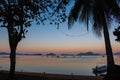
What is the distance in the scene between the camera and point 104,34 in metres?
30.9

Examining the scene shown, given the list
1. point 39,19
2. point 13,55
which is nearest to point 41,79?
point 13,55

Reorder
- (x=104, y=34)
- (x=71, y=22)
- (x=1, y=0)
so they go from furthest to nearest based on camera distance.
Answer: (x=71, y=22) < (x=104, y=34) < (x=1, y=0)

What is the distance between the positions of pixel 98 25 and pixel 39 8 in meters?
7.03

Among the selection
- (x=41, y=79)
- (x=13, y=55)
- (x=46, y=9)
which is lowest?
(x=41, y=79)

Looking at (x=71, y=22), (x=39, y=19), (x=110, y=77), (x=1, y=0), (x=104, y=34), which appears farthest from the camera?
(x=71, y=22)

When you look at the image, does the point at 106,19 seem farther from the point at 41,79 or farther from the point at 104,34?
the point at 41,79

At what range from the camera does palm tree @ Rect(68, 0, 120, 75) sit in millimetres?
30328

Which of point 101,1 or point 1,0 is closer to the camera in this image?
point 1,0

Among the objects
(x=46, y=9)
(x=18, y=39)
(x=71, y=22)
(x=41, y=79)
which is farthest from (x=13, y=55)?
(x=71, y=22)

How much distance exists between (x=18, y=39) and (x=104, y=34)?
883 centimetres

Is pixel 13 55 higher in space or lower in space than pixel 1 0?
lower

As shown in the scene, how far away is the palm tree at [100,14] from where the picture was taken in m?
30.3

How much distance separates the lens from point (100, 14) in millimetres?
30359

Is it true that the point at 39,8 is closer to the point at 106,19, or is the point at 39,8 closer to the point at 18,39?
the point at 18,39
